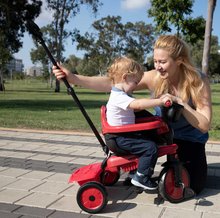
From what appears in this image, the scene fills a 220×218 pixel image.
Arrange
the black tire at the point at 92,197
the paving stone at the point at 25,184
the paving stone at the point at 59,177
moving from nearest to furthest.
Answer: the black tire at the point at 92,197 < the paving stone at the point at 25,184 < the paving stone at the point at 59,177

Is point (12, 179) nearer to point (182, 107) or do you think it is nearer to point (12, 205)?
point (12, 205)

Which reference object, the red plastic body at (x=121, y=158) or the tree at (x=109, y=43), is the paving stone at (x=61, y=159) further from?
the tree at (x=109, y=43)

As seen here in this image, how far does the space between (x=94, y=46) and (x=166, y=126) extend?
2179 inches

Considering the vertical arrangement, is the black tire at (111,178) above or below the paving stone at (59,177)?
above

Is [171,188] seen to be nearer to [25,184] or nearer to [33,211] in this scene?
[33,211]

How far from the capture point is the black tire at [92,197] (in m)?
3.46

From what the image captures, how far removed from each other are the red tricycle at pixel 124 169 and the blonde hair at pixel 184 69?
39 cm

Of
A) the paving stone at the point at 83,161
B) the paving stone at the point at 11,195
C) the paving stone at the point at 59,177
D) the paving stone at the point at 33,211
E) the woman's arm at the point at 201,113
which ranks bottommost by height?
the paving stone at the point at 33,211

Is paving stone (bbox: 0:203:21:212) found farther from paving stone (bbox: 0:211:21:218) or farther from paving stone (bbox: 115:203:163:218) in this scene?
paving stone (bbox: 115:203:163:218)

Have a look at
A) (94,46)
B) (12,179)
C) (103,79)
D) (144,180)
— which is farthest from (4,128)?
(94,46)

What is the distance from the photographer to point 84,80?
12.8 ft

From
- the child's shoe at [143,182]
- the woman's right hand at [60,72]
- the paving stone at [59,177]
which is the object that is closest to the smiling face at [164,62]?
the woman's right hand at [60,72]

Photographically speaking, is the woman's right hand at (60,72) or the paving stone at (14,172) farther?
the paving stone at (14,172)

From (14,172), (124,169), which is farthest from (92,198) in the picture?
(14,172)
